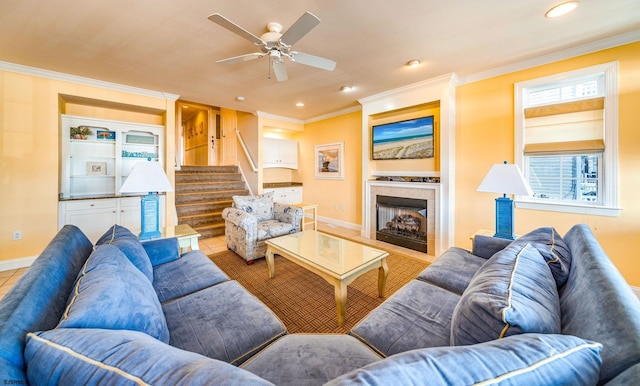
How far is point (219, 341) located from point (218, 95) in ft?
12.9

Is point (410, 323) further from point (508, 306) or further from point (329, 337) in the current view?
point (508, 306)

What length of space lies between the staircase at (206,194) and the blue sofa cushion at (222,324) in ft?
10.2

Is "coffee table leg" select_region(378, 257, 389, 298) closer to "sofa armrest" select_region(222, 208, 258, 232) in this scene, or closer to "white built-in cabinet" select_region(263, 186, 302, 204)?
"sofa armrest" select_region(222, 208, 258, 232)

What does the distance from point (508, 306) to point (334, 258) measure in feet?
5.04

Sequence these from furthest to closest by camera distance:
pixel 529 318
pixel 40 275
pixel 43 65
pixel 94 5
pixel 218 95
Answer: pixel 218 95, pixel 43 65, pixel 94 5, pixel 40 275, pixel 529 318

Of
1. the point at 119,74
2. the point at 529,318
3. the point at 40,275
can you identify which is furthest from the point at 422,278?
the point at 119,74

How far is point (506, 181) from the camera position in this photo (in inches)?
82.4

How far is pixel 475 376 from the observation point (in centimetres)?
48

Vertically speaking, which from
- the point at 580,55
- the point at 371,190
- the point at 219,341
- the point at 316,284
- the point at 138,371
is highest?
the point at 580,55

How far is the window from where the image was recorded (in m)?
2.37

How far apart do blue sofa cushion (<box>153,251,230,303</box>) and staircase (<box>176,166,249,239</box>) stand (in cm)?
245

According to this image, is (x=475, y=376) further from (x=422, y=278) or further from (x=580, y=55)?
(x=580, y=55)

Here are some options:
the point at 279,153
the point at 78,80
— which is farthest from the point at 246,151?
the point at 78,80

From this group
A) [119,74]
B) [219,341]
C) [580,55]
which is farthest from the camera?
[119,74]
